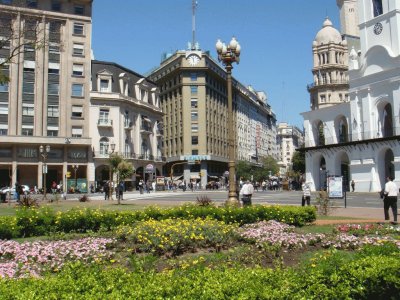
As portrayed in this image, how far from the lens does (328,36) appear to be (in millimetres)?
96625

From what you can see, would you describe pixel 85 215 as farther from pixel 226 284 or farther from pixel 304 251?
pixel 226 284

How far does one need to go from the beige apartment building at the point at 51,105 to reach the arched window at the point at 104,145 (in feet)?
9.63

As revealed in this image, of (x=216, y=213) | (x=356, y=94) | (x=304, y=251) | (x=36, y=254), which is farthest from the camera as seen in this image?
(x=356, y=94)

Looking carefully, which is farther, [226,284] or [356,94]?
[356,94]

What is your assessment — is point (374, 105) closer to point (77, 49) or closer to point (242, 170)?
point (77, 49)

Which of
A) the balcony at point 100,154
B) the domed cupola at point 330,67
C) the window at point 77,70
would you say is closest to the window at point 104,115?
the balcony at point 100,154

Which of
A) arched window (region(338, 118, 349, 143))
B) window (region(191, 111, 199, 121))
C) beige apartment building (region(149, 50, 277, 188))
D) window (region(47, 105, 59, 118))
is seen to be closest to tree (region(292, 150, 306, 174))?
beige apartment building (region(149, 50, 277, 188))

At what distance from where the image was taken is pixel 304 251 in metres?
9.70

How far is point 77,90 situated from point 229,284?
58070mm

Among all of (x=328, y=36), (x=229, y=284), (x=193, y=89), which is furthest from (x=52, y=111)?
(x=328, y=36)

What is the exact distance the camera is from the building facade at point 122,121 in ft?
204

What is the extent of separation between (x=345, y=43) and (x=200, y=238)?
312ft

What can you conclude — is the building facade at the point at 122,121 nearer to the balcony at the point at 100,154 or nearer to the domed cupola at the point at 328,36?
the balcony at the point at 100,154

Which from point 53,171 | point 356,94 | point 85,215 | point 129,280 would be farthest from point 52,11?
point 129,280
